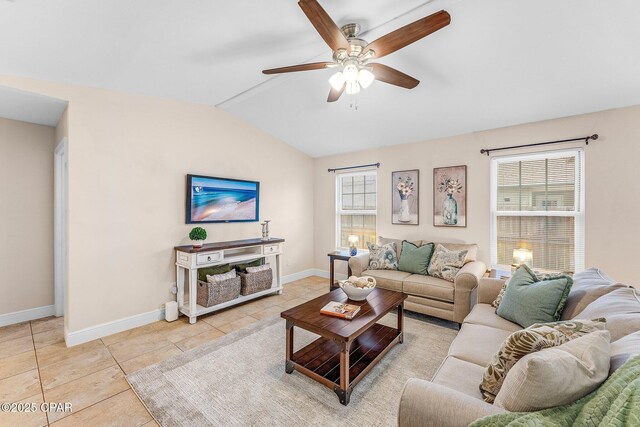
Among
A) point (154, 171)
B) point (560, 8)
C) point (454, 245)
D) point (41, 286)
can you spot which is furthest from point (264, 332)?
Answer: point (560, 8)

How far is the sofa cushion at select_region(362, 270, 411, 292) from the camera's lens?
132 inches

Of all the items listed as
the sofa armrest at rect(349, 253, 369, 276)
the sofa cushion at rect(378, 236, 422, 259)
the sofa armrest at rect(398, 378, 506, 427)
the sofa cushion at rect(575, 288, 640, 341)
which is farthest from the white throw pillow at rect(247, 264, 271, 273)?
the sofa cushion at rect(575, 288, 640, 341)

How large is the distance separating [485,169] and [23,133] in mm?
5692

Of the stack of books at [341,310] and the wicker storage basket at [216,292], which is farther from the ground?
the stack of books at [341,310]

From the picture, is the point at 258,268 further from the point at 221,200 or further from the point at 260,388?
the point at 260,388

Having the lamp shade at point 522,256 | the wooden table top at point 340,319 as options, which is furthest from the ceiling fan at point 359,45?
the lamp shade at point 522,256

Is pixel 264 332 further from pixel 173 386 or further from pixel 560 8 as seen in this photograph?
pixel 560 8

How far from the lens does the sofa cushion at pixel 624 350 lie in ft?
3.15

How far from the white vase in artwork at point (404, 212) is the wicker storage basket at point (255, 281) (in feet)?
7.24

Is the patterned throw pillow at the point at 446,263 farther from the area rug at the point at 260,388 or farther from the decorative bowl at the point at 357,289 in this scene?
the decorative bowl at the point at 357,289

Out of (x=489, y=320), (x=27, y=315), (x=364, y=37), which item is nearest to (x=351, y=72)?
(x=364, y=37)

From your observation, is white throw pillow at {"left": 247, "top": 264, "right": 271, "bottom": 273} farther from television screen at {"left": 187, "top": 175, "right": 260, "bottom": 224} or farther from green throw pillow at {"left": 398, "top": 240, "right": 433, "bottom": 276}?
green throw pillow at {"left": 398, "top": 240, "right": 433, "bottom": 276}

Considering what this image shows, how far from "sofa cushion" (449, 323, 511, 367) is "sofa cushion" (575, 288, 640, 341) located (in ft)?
1.57

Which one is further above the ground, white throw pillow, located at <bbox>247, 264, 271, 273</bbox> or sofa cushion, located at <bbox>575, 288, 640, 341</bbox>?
sofa cushion, located at <bbox>575, 288, 640, 341</bbox>
